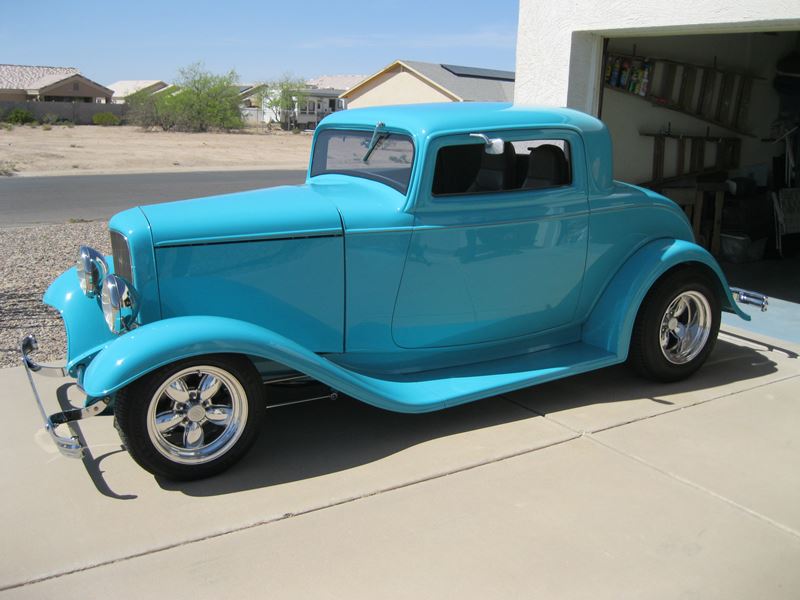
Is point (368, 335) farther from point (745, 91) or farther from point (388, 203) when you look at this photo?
point (745, 91)

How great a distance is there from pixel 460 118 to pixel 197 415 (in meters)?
2.05

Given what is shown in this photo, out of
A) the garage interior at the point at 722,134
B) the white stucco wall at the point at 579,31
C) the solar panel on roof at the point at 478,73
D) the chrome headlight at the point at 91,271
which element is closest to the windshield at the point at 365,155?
the chrome headlight at the point at 91,271

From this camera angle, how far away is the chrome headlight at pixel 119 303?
3127 millimetres

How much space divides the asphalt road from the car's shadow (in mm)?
8861

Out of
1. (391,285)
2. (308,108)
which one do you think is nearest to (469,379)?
(391,285)

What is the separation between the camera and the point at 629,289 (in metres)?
4.18

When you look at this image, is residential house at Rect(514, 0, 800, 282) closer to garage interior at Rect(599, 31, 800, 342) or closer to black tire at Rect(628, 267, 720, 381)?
garage interior at Rect(599, 31, 800, 342)

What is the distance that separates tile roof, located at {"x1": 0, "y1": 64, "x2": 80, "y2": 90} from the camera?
6222 cm

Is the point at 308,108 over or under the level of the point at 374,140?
over

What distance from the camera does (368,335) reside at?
12.1ft

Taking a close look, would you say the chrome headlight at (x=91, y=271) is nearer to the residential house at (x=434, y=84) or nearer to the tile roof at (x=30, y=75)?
the residential house at (x=434, y=84)

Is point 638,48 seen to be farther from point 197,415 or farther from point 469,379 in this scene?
point 197,415

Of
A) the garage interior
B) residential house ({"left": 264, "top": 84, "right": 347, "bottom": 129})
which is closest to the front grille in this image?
the garage interior

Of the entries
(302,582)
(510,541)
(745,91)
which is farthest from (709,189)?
(302,582)
